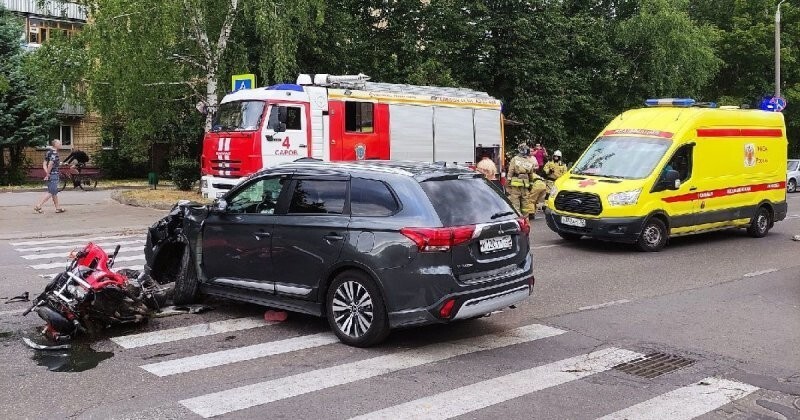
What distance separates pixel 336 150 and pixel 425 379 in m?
12.8

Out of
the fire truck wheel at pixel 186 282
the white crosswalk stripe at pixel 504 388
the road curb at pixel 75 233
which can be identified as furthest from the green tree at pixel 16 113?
the white crosswalk stripe at pixel 504 388

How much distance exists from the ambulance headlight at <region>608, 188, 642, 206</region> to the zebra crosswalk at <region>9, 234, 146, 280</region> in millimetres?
7534

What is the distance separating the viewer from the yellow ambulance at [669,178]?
Answer: 41.4 ft

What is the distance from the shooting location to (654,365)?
6234 millimetres

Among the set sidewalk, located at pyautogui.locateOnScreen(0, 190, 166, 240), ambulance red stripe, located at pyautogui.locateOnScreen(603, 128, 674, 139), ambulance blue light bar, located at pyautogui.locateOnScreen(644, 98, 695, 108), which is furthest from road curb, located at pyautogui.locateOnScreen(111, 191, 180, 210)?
ambulance blue light bar, located at pyautogui.locateOnScreen(644, 98, 695, 108)

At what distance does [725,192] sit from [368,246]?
9837mm

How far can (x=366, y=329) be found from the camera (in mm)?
6582

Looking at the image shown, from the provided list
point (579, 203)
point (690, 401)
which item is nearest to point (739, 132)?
point (579, 203)

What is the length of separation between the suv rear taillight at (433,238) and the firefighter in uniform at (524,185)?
35.6 feet

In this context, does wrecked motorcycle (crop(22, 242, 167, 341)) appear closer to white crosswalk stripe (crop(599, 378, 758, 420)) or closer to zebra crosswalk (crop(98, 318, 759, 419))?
zebra crosswalk (crop(98, 318, 759, 419))

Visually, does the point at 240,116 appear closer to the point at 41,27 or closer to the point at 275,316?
the point at 275,316

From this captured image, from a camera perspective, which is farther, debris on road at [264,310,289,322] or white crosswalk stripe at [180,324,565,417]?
debris on road at [264,310,289,322]

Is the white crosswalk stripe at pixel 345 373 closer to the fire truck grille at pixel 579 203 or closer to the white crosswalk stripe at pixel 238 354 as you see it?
the white crosswalk stripe at pixel 238 354

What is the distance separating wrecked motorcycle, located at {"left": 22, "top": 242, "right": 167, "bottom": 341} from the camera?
6.73 metres
